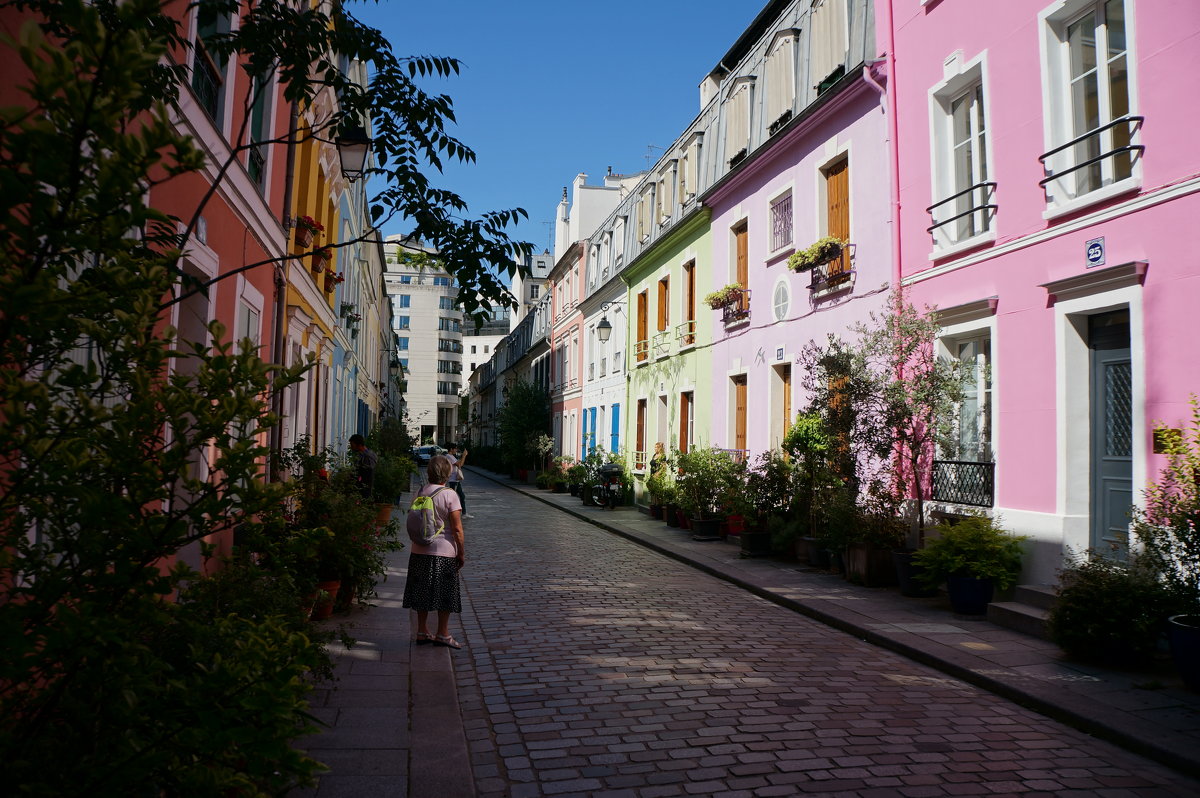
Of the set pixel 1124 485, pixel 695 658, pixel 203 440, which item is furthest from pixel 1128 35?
pixel 203 440

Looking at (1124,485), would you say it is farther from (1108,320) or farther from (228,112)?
(228,112)

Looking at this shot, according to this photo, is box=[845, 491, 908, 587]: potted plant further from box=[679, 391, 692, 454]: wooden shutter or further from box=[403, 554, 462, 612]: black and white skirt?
box=[679, 391, 692, 454]: wooden shutter

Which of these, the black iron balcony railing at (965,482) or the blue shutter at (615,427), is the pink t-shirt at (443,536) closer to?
the black iron balcony railing at (965,482)

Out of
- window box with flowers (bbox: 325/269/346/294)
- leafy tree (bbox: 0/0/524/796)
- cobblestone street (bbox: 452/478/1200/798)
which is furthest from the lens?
window box with flowers (bbox: 325/269/346/294)

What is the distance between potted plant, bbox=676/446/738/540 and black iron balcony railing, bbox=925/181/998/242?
19.6ft

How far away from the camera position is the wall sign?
7.84 metres

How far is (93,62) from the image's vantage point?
173 centimetres

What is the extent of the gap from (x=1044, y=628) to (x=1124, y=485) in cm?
161

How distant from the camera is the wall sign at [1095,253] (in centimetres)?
784

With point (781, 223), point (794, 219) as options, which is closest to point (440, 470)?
point (794, 219)

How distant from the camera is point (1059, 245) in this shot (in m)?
8.39

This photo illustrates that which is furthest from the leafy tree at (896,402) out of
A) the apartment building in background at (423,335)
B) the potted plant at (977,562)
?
the apartment building in background at (423,335)

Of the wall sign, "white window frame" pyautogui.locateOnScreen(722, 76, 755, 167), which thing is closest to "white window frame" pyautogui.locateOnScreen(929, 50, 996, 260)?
the wall sign

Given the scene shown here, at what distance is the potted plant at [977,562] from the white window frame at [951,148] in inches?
128
